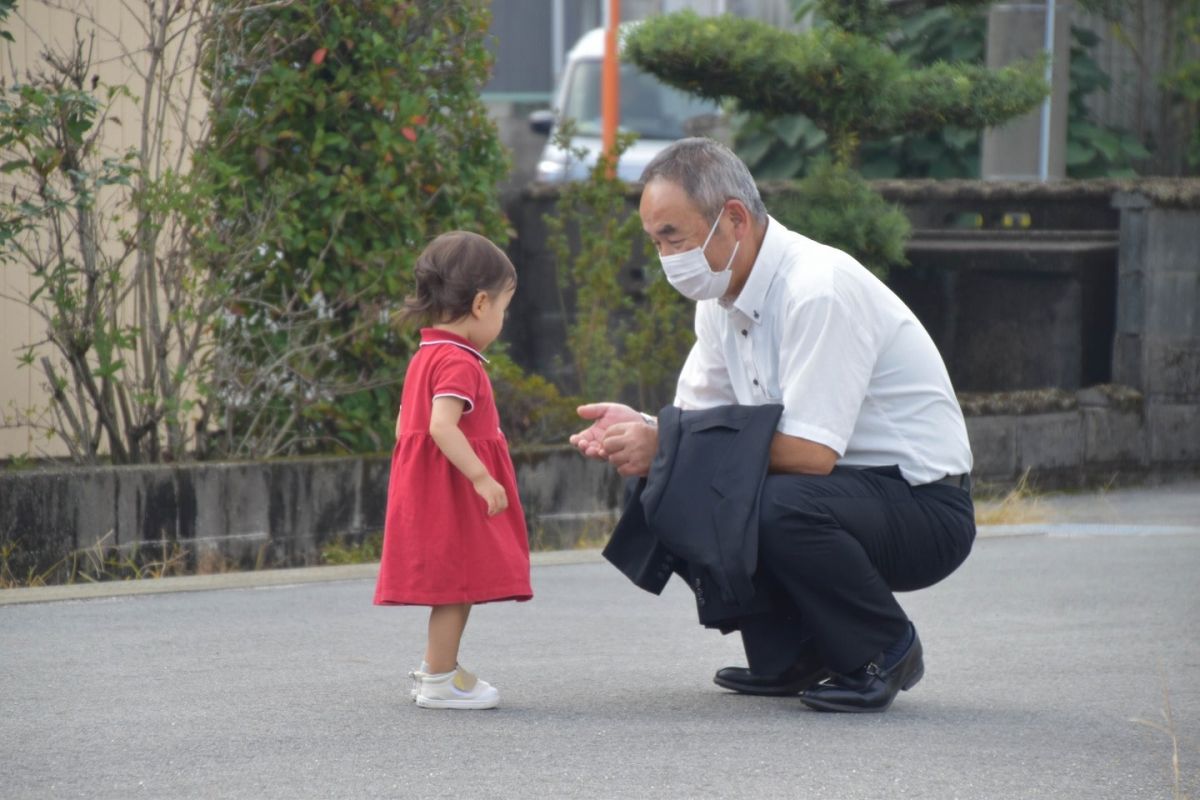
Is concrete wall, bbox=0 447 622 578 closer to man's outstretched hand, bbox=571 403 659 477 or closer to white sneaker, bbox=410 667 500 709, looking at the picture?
white sneaker, bbox=410 667 500 709

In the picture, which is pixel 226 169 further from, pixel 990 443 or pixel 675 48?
pixel 990 443

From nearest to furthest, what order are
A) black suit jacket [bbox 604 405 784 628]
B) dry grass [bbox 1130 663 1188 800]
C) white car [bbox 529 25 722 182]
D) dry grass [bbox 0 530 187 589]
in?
1. dry grass [bbox 1130 663 1188 800]
2. black suit jacket [bbox 604 405 784 628]
3. dry grass [bbox 0 530 187 589]
4. white car [bbox 529 25 722 182]

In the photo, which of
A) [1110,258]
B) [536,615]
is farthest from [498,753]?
[1110,258]

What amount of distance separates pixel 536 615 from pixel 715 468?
1.85 m

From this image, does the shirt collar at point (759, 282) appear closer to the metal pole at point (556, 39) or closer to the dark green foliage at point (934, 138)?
the dark green foliage at point (934, 138)

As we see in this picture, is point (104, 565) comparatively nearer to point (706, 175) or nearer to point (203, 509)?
point (203, 509)

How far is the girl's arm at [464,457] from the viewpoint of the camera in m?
4.61

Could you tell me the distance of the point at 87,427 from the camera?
23.3 feet

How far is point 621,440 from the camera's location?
4.74m

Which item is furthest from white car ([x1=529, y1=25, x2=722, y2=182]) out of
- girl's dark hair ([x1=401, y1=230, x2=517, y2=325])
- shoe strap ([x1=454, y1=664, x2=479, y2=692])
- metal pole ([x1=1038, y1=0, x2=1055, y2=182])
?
shoe strap ([x1=454, y1=664, x2=479, y2=692])

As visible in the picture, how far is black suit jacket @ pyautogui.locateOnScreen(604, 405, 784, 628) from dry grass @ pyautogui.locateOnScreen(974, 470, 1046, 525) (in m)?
4.05

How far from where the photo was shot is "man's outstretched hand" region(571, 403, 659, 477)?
4.74 meters

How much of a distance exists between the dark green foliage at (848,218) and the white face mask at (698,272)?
4.43m

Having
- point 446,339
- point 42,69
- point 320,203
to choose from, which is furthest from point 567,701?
point 42,69
